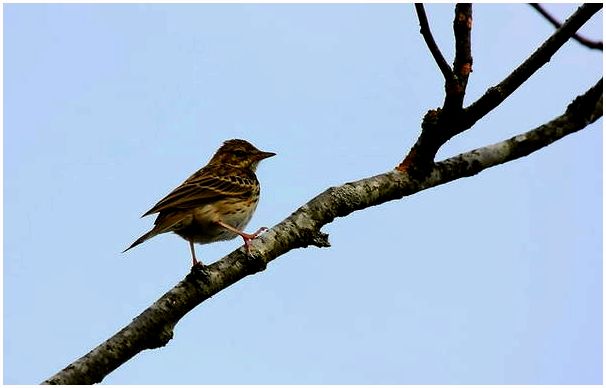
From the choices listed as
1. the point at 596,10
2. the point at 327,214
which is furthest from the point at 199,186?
the point at 596,10

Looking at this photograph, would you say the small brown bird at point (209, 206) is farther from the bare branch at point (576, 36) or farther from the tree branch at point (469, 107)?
the bare branch at point (576, 36)

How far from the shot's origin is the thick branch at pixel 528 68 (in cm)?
469

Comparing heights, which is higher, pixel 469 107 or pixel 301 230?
pixel 469 107

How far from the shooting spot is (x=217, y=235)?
809 centimetres

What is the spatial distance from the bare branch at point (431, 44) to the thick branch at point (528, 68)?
26 cm

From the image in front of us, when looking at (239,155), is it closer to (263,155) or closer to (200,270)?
(263,155)

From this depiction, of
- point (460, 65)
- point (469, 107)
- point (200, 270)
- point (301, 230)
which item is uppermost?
point (460, 65)

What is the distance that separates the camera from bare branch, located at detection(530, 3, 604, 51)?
166 inches

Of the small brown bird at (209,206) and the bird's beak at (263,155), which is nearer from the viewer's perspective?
the small brown bird at (209,206)

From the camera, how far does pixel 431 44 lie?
480 cm

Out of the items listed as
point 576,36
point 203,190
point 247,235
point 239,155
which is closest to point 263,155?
point 239,155

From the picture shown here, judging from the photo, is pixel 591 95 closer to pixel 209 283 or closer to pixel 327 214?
pixel 327 214

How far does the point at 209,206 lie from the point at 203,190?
269 mm

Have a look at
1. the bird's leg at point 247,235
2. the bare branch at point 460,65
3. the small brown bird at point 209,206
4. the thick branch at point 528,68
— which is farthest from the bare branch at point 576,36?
the small brown bird at point 209,206
